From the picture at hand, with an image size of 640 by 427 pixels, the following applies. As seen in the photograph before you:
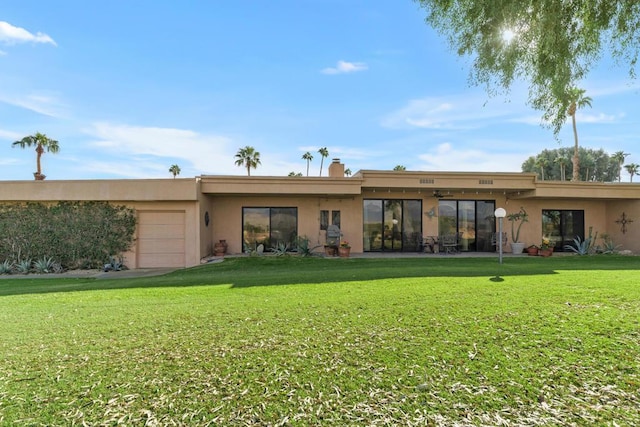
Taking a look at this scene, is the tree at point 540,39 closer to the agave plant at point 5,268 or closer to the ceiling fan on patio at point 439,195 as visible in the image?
the ceiling fan on patio at point 439,195

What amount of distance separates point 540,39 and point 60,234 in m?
16.1

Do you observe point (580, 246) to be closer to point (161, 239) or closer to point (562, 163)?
point (161, 239)

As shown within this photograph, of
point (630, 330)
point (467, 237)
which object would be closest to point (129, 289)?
point (630, 330)

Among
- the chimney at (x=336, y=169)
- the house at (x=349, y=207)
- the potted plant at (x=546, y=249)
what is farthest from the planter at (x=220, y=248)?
the potted plant at (x=546, y=249)

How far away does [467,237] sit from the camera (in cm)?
1598

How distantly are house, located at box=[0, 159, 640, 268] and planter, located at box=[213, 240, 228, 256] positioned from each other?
34 cm

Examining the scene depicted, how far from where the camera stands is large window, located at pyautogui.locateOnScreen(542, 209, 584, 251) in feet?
53.6

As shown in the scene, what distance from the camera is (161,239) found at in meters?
13.6

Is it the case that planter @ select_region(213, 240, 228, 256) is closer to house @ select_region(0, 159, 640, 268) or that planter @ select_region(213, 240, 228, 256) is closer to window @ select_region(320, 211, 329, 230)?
house @ select_region(0, 159, 640, 268)

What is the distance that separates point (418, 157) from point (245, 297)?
1807cm

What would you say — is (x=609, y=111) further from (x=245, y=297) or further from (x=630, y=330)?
(x=245, y=297)

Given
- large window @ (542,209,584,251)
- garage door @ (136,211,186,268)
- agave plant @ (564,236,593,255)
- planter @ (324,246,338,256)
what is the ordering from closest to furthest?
garage door @ (136,211,186,268), planter @ (324,246,338,256), agave plant @ (564,236,593,255), large window @ (542,209,584,251)

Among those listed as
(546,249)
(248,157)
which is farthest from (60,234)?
(248,157)

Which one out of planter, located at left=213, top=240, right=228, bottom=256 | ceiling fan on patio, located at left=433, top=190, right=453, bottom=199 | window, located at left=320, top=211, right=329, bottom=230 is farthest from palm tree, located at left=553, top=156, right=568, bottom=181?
planter, located at left=213, top=240, right=228, bottom=256
